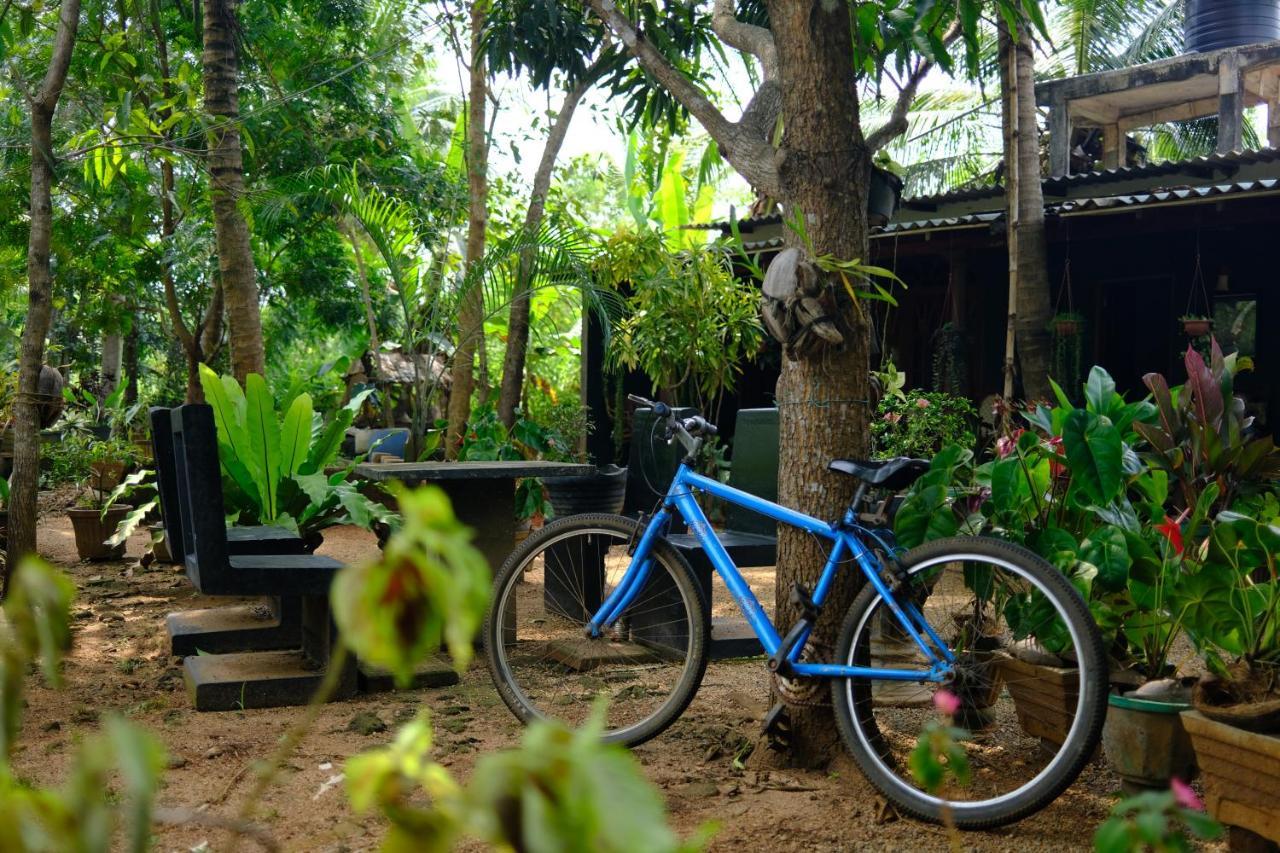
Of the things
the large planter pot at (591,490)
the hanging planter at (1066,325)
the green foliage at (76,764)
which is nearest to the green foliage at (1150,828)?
the green foliage at (76,764)

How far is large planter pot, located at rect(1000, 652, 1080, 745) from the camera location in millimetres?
2906

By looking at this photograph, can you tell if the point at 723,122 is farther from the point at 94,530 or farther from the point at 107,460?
the point at 107,460

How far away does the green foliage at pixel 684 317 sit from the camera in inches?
328

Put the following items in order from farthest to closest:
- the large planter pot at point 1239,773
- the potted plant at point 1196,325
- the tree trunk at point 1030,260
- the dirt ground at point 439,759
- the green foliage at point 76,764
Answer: the potted plant at point 1196,325, the tree trunk at point 1030,260, the dirt ground at point 439,759, the large planter pot at point 1239,773, the green foliage at point 76,764

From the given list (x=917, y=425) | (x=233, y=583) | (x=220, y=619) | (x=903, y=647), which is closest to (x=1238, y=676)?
(x=903, y=647)

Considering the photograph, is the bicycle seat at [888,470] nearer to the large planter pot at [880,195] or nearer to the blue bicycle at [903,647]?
the blue bicycle at [903,647]

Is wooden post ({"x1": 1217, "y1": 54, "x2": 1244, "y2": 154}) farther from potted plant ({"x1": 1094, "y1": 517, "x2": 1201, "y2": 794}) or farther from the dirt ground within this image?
potted plant ({"x1": 1094, "y1": 517, "x2": 1201, "y2": 794})

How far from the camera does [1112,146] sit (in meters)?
11.3

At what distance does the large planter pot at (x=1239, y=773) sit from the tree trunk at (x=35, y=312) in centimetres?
466

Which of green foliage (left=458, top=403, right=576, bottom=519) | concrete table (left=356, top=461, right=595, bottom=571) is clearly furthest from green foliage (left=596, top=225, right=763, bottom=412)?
concrete table (left=356, top=461, right=595, bottom=571)

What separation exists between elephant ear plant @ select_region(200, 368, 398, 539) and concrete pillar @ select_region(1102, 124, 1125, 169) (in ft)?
29.8

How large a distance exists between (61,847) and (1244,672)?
2.65 metres

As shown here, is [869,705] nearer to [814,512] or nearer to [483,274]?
[814,512]

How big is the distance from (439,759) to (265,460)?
2.23m
